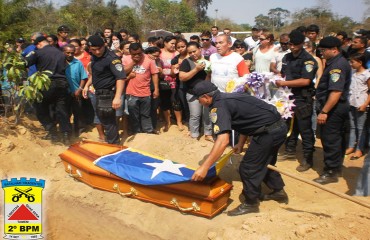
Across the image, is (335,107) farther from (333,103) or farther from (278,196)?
(278,196)

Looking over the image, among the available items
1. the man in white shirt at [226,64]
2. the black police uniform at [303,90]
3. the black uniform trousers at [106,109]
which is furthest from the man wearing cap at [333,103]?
the black uniform trousers at [106,109]

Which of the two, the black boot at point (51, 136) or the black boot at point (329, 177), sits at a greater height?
the black boot at point (51, 136)

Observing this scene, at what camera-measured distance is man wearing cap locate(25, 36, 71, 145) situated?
5.48 m

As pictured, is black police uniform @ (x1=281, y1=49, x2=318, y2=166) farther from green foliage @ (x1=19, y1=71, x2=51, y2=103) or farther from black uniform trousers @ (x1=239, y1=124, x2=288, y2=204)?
green foliage @ (x1=19, y1=71, x2=51, y2=103)

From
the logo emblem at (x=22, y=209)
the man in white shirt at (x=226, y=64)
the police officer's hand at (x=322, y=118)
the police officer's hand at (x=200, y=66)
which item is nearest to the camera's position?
the logo emblem at (x=22, y=209)

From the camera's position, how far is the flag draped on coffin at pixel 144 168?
3.76 metres

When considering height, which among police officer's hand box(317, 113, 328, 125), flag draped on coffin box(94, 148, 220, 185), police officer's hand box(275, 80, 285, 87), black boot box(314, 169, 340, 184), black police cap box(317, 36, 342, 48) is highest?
black police cap box(317, 36, 342, 48)

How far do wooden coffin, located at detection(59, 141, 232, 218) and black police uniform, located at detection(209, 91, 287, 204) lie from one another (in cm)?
30

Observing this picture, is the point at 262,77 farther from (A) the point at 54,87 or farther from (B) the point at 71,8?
(B) the point at 71,8

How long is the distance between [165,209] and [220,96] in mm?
1485

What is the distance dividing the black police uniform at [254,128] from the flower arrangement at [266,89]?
3.20ft

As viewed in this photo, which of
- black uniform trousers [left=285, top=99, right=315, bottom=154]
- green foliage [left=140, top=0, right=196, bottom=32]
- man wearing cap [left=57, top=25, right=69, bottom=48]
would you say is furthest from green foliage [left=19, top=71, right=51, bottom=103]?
green foliage [left=140, top=0, right=196, bottom=32]

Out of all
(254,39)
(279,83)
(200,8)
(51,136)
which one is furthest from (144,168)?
(200,8)

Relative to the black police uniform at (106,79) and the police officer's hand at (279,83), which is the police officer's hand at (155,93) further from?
the police officer's hand at (279,83)
